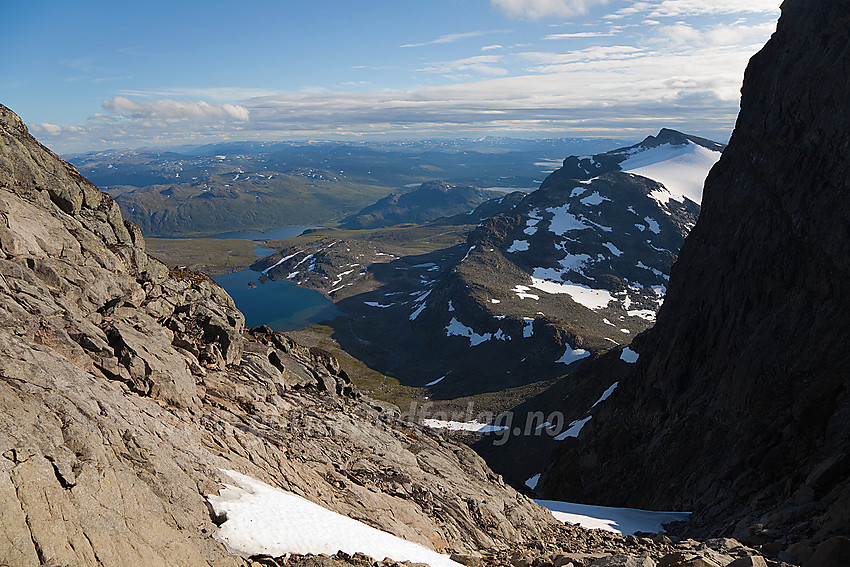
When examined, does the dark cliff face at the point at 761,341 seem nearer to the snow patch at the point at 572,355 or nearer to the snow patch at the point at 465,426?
the snow patch at the point at 465,426

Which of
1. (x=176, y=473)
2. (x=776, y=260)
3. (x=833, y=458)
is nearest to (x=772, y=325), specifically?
(x=776, y=260)

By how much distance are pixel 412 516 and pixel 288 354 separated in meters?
22.1

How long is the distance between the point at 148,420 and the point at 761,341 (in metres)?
48.2

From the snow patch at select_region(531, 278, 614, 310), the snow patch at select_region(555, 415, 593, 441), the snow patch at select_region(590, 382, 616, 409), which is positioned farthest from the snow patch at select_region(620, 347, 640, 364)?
the snow patch at select_region(531, 278, 614, 310)

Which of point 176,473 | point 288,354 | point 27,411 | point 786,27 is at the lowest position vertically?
point 288,354

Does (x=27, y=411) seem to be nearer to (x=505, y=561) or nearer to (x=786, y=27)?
(x=505, y=561)

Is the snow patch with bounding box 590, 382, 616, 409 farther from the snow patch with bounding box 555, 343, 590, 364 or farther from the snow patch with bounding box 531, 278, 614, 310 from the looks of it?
the snow patch with bounding box 531, 278, 614, 310

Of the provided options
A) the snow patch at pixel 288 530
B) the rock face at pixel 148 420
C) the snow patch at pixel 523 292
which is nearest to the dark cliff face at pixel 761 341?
the rock face at pixel 148 420

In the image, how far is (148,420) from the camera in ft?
69.4

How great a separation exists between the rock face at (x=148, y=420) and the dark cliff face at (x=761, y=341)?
54.7ft

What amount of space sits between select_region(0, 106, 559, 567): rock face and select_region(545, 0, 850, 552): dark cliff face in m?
16.7

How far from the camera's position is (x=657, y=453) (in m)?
51.0

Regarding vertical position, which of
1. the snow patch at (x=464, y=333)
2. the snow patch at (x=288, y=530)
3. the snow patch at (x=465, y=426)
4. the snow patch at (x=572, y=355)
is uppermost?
the snow patch at (x=288, y=530)

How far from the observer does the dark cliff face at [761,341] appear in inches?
1373
